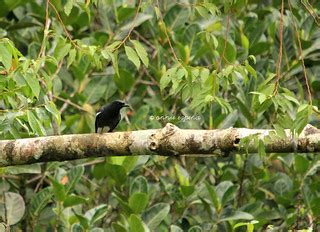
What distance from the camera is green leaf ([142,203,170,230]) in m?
5.93

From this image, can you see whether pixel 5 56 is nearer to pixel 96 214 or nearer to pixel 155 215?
pixel 96 214

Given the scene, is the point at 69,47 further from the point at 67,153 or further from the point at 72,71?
the point at 72,71

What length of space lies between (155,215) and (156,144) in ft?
5.84

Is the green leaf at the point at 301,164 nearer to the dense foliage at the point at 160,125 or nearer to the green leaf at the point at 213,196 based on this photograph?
the dense foliage at the point at 160,125

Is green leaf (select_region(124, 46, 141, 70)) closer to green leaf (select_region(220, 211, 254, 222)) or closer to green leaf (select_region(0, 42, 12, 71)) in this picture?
green leaf (select_region(0, 42, 12, 71))

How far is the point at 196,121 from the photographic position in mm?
6652

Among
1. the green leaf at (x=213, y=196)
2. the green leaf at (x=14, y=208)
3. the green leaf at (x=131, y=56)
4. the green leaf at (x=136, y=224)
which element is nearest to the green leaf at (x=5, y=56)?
the green leaf at (x=131, y=56)

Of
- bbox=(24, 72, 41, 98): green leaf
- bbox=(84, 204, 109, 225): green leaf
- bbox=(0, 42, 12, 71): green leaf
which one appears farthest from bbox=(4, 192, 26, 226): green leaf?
bbox=(0, 42, 12, 71): green leaf

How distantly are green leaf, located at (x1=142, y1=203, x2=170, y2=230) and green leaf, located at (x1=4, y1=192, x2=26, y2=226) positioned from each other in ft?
2.90

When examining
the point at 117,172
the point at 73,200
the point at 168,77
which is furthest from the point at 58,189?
the point at 168,77

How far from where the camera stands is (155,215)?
19.5 ft

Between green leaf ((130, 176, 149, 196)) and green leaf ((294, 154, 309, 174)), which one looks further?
green leaf ((294, 154, 309, 174))

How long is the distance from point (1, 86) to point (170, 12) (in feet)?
9.97

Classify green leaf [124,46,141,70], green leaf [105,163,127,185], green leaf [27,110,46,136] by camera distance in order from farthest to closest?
1. green leaf [105,163,127,185]
2. green leaf [27,110,46,136]
3. green leaf [124,46,141,70]
